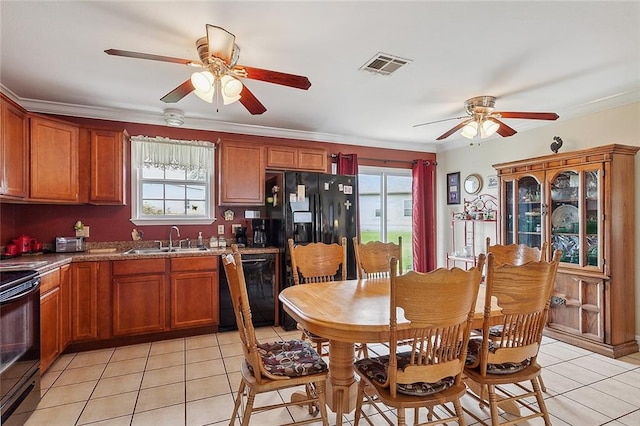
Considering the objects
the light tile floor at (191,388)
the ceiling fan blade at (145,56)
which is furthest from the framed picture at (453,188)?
the ceiling fan blade at (145,56)

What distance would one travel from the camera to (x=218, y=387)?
101 inches

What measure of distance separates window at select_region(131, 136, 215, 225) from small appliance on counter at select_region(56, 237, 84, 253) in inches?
22.7

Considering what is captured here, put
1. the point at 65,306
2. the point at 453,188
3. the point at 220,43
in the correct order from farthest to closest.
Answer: the point at 453,188
the point at 65,306
the point at 220,43

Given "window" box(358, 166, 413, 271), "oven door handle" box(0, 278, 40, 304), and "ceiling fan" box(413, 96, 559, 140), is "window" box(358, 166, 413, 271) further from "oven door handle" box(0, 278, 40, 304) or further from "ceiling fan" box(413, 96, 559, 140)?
"oven door handle" box(0, 278, 40, 304)

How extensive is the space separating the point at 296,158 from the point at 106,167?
2.16m

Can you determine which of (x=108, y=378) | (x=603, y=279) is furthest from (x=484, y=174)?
(x=108, y=378)

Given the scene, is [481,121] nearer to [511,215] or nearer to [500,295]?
[511,215]

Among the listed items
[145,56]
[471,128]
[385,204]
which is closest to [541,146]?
[471,128]

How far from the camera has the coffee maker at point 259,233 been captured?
4305 millimetres

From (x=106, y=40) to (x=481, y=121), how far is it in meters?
3.25

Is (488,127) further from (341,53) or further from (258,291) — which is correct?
(258,291)

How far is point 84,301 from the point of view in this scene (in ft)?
10.7

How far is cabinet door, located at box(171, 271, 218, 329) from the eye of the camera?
3582 millimetres

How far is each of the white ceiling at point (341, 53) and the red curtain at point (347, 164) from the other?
1025mm
